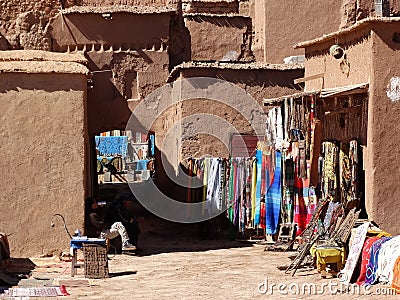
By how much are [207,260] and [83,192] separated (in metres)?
2.23

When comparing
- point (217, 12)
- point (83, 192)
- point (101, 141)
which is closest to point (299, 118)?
point (83, 192)

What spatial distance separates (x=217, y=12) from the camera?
20.8 meters

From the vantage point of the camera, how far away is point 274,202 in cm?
1438

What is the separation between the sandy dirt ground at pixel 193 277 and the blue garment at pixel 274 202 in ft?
1.44

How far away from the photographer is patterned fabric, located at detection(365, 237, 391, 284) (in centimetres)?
979

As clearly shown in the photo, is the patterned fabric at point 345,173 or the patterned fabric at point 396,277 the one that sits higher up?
the patterned fabric at point 345,173

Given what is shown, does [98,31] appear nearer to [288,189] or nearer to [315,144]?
[288,189]

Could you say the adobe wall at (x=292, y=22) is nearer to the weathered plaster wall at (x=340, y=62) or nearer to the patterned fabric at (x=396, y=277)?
the weathered plaster wall at (x=340, y=62)

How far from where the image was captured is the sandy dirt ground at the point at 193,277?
9.96 m

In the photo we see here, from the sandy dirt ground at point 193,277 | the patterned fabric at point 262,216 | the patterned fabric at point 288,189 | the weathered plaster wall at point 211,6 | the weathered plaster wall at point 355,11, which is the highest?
the weathered plaster wall at point 211,6

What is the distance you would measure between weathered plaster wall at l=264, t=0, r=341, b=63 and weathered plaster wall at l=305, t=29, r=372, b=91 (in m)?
4.54

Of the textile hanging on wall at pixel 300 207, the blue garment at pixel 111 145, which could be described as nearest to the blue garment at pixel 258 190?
the textile hanging on wall at pixel 300 207

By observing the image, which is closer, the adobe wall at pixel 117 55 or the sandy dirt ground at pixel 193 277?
the sandy dirt ground at pixel 193 277

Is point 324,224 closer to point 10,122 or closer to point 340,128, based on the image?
point 340,128
